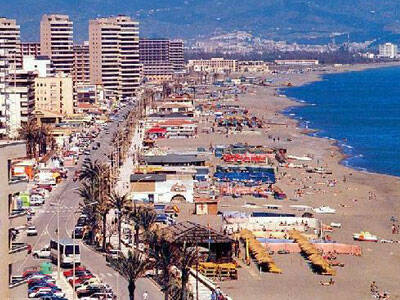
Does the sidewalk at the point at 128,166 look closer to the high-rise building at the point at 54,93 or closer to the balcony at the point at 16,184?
the high-rise building at the point at 54,93

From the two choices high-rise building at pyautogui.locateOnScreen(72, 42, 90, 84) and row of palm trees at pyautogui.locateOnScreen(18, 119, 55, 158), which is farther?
high-rise building at pyautogui.locateOnScreen(72, 42, 90, 84)

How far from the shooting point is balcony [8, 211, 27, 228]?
Result: 15891 millimetres

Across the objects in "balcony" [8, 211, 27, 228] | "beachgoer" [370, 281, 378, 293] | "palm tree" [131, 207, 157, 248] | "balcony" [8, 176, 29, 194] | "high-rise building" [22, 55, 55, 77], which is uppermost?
"high-rise building" [22, 55, 55, 77]

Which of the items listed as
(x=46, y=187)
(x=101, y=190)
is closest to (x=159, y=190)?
(x=46, y=187)

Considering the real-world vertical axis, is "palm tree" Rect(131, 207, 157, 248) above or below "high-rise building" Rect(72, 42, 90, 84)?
below

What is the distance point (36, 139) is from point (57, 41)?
173ft

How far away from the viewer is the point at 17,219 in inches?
632

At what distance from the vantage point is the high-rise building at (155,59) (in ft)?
570

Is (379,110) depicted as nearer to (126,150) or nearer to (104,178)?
(126,150)

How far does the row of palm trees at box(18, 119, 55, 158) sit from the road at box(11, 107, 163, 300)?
10.4 feet

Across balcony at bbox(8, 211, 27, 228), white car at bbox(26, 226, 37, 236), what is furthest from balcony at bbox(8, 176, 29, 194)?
white car at bbox(26, 226, 37, 236)

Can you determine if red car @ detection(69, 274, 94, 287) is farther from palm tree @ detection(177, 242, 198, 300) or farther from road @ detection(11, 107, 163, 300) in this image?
palm tree @ detection(177, 242, 198, 300)

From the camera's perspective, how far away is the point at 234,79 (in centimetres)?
19262

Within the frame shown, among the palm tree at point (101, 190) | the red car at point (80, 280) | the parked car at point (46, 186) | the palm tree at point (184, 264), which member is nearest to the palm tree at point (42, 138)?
the parked car at point (46, 186)
